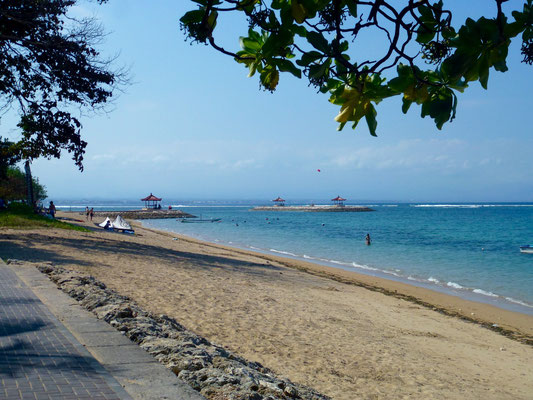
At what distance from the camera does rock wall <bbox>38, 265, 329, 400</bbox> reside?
4031 mm

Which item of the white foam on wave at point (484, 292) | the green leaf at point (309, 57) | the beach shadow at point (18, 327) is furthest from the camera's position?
the white foam on wave at point (484, 292)

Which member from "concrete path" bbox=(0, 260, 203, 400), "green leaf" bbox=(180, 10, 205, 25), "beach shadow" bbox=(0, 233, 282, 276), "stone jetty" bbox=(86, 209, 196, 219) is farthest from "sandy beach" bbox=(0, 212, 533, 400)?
"stone jetty" bbox=(86, 209, 196, 219)

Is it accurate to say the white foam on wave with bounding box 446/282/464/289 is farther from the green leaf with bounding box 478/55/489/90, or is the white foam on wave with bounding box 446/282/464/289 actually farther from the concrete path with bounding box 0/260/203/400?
the green leaf with bounding box 478/55/489/90

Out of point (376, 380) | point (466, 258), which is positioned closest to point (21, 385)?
point (376, 380)

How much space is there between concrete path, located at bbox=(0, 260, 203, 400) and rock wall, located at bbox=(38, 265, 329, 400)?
16 centimetres

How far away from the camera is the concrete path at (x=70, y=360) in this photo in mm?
3602

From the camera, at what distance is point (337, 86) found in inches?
68.6

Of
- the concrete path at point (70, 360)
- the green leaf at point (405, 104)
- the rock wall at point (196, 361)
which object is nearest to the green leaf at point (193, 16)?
the green leaf at point (405, 104)

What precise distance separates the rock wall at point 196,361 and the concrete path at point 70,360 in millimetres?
156

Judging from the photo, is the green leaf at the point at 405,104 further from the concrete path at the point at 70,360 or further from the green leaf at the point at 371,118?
the concrete path at the point at 70,360

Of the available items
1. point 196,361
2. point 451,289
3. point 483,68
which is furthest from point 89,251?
point 483,68

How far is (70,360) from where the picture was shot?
167 inches

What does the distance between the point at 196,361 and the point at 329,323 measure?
5103mm

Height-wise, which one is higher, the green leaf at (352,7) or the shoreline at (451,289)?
the green leaf at (352,7)
